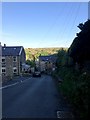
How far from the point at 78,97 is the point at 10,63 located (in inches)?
4319

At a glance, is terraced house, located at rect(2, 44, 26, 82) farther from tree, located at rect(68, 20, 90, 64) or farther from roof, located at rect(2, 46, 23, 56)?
tree, located at rect(68, 20, 90, 64)

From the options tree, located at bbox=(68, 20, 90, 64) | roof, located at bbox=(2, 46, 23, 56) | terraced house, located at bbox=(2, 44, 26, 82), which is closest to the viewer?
tree, located at bbox=(68, 20, 90, 64)

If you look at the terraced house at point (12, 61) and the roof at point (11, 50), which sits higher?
the roof at point (11, 50)

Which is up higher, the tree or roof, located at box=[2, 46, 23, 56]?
roof, located at box=[2, 46, 23, 56]

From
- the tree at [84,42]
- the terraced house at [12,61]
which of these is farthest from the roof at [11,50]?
the tree at [84,42]

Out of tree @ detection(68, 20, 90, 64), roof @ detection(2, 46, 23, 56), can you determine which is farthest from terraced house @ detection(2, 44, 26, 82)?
tree @ detection(68, 20, 90, 64)

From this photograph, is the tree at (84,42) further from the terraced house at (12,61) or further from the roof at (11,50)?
the roof at (11,50)

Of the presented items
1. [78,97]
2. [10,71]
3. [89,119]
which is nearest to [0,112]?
[78,97]

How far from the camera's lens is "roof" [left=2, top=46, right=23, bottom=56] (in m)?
120

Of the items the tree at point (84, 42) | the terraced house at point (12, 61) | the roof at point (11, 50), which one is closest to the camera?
the tree at point (84, 42)

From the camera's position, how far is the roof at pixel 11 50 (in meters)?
120

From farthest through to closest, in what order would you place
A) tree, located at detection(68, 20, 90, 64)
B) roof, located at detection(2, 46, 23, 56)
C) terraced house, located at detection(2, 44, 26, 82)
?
roof, located at detection(2, 46, 23, 56), terraced house, located at detection(2, 44, 26, 82), tree, located at detection(68, 20, 90, 64)

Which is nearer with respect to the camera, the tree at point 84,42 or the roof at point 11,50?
the tree at point 84,42

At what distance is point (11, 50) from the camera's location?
403 feet
